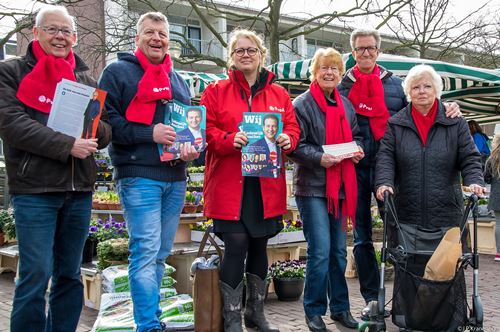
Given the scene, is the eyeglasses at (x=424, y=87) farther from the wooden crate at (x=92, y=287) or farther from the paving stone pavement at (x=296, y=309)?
the wooden crate at (x=92, y=287)

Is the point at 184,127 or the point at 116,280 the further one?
the point at 116,280

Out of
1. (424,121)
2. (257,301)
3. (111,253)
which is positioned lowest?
(257,301)

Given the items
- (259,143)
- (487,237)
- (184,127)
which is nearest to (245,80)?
(259,143)

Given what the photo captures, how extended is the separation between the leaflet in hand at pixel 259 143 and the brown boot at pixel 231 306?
2.83 feet

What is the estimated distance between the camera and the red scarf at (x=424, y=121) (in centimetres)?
407

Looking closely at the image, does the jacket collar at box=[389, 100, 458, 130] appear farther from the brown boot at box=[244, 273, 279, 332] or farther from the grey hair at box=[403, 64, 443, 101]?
the brown boot at box=[244, 273, 279, 332]

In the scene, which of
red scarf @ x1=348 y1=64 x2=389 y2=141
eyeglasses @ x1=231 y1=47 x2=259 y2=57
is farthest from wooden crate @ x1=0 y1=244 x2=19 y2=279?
red scarf @ x1=348 y1=64 x2=389 y2=141

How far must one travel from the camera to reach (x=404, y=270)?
370cm

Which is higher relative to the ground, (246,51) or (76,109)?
(246,51)

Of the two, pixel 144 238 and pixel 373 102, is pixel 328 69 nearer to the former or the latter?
pixel 373 102

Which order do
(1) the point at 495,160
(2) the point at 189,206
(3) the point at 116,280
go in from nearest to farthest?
(3) the point at 116,280 → (2) the point at 189,206 → (1) the point at 495,160

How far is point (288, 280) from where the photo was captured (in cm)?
559

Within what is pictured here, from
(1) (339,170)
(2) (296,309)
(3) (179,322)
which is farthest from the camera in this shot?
(2) (296,309)

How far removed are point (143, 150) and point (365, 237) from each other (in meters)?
2.10
